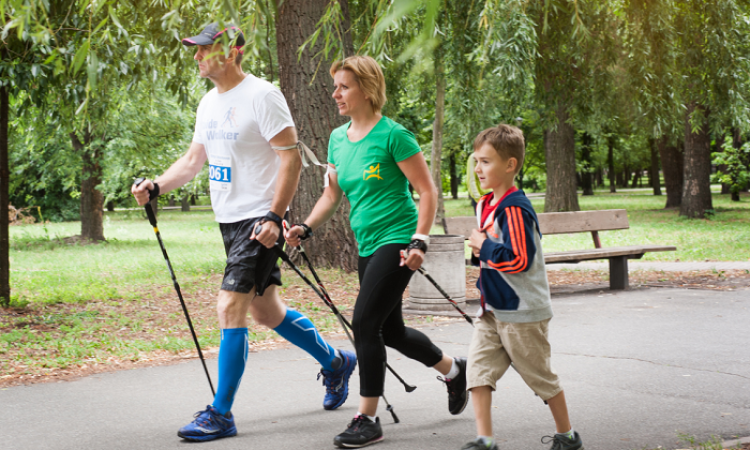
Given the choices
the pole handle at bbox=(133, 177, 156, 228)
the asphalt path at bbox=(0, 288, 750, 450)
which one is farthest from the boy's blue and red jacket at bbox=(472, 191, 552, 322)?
the pole handle at bbox=(133, 177, 156, 228)

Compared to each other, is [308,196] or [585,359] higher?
[308,196]

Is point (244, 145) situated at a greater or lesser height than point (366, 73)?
lesser

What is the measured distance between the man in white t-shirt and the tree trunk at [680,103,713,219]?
20576mm

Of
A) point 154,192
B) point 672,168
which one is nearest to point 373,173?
point 154,192

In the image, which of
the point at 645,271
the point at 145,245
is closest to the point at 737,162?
the point at 645,271

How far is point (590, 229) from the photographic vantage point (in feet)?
34.8

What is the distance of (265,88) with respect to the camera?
3.97 meters

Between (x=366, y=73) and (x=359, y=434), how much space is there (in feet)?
5.98

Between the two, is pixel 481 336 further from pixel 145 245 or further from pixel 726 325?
pixel 145 245

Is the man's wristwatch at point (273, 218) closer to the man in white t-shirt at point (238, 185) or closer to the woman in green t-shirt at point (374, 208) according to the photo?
the man in white t-shirt at point (238, 185)

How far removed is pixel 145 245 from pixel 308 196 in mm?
11563

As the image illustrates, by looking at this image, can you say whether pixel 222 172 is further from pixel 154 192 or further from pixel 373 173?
pixel 373 173

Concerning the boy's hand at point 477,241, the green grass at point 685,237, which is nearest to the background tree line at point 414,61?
the boy's hand at point 477,241

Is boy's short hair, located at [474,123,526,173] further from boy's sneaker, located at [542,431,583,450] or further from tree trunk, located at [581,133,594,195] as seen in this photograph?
tree trunk, located at [581,133,594,195]
